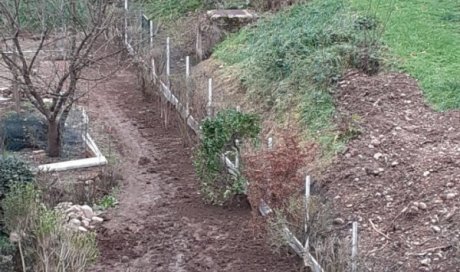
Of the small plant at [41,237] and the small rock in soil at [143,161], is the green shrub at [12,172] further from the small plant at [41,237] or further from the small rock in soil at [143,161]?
the small rock in soil at [143,161]

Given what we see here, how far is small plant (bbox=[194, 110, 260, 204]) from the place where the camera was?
8398 mm

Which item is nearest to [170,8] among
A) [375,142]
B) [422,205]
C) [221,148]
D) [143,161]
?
[143,161]

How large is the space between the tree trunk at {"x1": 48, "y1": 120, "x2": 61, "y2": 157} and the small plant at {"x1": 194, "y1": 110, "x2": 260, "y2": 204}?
198 cm

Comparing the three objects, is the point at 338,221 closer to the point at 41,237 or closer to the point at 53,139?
the point at 41,237

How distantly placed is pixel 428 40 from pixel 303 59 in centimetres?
166

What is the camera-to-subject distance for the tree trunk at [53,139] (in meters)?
9.59

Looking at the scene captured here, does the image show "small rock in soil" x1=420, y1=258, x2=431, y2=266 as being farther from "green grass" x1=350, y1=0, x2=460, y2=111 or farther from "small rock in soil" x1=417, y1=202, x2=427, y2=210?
"green grass" x1=350, y1=0, x2=460, y2=111

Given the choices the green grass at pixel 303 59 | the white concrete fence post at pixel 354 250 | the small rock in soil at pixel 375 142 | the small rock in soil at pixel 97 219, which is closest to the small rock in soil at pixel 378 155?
the small rock in soil at pixel 375 142

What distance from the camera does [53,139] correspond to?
31.6 ft

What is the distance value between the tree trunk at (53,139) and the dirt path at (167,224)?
810mm

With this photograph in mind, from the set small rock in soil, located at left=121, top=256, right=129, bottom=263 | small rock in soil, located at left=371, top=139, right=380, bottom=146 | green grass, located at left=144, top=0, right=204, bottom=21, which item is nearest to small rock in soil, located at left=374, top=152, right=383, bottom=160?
small rock in soil, located at left=371, top=139, right=380, bottom=146

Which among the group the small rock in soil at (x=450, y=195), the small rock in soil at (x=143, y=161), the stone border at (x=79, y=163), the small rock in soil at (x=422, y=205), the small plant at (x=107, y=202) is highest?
the small rock in soil at (x=450, y=195)

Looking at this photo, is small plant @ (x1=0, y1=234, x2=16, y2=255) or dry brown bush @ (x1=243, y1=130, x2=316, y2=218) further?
dry brown bush @ (x1=243, y1=130, x2=316, y2=218)

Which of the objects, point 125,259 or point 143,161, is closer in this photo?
point 125,259
